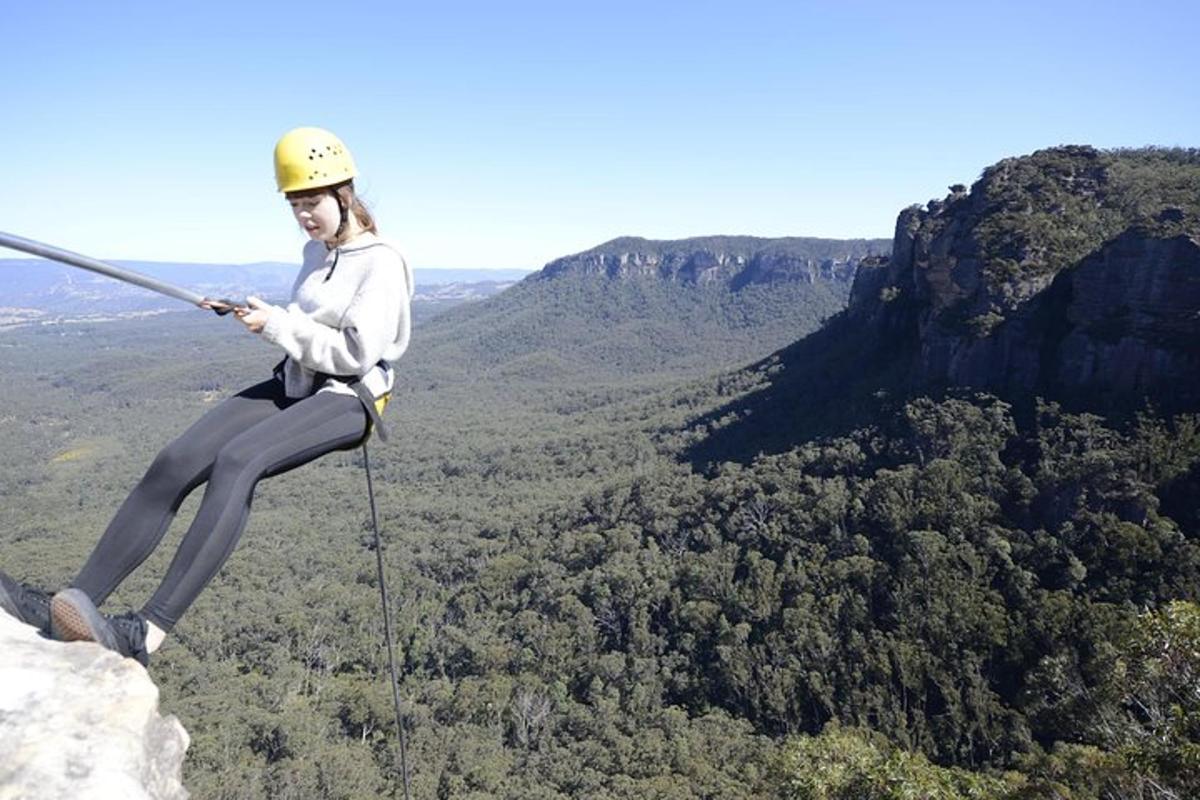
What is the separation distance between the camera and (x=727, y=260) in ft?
557

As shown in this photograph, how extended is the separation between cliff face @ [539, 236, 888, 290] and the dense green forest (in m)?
93.8

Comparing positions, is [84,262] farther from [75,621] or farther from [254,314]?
[75,621]

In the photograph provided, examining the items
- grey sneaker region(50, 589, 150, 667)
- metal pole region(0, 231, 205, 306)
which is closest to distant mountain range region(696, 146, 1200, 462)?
metal pole region(0, 231, 205, 306)

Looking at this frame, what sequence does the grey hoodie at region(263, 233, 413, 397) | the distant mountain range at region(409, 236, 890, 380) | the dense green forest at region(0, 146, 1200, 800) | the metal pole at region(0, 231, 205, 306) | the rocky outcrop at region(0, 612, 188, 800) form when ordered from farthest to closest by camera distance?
the distant mountain range at region(409, 236, 890, 380) → the dense green forest at region(0, 146, 1200, 800) → the grey hoodie at region(263, 233, 413, 397) → the metal pole at region(0, 231, 205, 306) → the rocky outcrop at region(0, 612, 188, 800)

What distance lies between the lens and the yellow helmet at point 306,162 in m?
3.12

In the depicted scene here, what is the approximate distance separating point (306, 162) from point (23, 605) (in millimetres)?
2065

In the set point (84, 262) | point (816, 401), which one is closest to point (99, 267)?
point (84, 262)

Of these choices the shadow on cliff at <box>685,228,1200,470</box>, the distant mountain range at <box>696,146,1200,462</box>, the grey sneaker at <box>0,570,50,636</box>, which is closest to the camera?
the grey sneaker at <box>0,570,50,636</box>

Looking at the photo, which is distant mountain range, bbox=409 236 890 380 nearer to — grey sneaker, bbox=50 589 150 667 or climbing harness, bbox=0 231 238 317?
climbing harness, bbox=0 231 238 317

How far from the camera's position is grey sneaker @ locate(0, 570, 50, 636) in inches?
113

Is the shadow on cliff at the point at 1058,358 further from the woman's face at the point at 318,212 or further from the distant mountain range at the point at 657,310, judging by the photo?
the distant mountain range at the point at 657,310

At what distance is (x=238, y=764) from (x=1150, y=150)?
6956cm

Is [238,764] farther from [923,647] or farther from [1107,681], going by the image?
[1107,681]

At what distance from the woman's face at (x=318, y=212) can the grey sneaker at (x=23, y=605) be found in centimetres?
179
